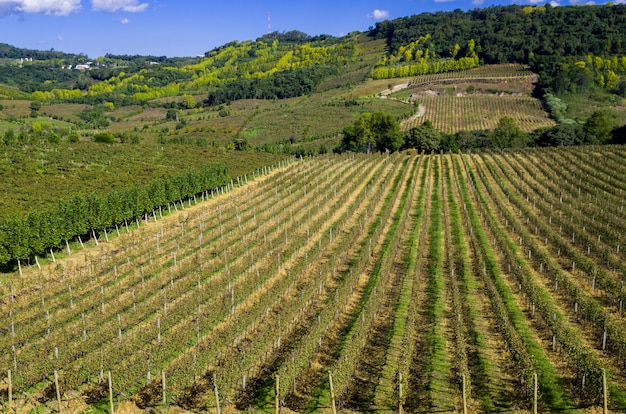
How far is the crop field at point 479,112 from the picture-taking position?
114m

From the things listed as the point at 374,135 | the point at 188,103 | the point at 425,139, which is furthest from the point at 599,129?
the point at 188,103

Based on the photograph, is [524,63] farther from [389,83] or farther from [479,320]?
[479,320]

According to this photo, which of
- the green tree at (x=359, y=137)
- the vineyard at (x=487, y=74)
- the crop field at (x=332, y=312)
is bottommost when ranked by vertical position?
the crop field at (x=332, y=312)

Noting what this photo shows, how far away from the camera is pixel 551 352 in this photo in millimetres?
21391

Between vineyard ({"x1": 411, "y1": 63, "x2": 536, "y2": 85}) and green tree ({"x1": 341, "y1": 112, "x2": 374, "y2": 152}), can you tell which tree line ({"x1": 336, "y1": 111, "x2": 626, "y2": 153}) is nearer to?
green tree ({"x1": 341, "y1": 112, "x2": 374, "y2": 152})

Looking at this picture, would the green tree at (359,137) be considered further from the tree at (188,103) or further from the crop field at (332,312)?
the tree at (188,103)

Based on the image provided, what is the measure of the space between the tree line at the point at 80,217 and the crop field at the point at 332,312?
1389 millimetres

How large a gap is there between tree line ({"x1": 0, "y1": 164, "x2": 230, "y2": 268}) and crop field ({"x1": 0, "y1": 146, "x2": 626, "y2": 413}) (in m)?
1.39

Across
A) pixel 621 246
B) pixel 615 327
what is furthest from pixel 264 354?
pixel 621 246

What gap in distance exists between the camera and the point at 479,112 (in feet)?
415

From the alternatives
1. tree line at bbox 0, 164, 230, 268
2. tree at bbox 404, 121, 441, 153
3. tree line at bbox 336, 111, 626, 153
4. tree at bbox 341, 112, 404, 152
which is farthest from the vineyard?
tree line at bbox 0, 164, 230, 268

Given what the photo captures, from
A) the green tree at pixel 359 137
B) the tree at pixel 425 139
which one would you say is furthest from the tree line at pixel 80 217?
the tree at pixel 425 139

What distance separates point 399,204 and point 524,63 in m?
135

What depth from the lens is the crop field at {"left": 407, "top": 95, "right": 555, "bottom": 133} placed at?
114125 mm
